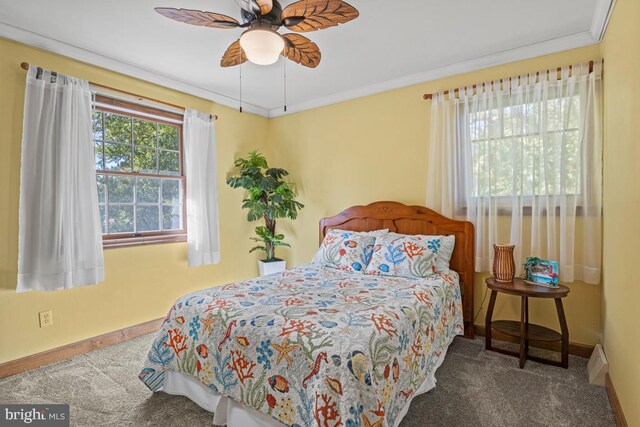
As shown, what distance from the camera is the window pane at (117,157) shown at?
2928 mm

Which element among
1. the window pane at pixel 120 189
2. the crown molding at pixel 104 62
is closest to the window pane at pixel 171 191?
the window pane at pixel 120 189

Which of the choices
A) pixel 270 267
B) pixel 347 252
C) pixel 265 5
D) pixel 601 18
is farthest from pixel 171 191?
pixel 601 18

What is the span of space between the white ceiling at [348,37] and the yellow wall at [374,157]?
0.41 feet

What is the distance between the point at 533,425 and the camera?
174 cm

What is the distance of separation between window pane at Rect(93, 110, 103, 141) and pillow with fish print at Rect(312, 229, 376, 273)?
2.27 metres

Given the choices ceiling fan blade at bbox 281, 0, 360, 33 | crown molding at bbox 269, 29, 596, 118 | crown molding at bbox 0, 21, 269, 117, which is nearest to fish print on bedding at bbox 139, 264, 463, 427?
ceiling fan blade at bbox 281, 0, 360, 33

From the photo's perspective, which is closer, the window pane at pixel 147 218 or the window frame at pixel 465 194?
the window frame at pixel 465 194

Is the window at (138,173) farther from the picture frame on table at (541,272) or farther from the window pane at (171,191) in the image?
the picture frame on table at (541,272)

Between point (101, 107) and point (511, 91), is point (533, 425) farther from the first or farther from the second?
point (101, 107)

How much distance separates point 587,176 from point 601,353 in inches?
49.4

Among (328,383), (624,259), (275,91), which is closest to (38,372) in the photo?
(328,383)

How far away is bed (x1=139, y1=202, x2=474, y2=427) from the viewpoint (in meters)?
1.35

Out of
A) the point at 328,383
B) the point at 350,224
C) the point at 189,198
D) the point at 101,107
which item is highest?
the point at 101,107

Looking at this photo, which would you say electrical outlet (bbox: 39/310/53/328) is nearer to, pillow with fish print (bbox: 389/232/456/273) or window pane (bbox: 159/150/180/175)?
window pane (bbox: 159/150/180/175)
